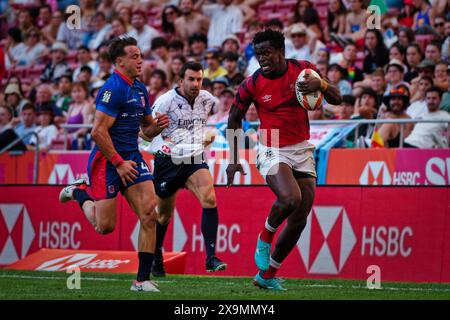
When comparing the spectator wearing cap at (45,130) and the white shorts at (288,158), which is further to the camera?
the spectator wearing cap at (45,130)

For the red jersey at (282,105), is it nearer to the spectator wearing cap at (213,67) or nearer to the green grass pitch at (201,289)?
the green grass pitch at (201,289)

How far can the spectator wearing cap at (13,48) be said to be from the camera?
25500mm

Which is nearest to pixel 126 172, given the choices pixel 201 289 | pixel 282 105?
pixel 201 289

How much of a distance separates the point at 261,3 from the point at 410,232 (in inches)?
349

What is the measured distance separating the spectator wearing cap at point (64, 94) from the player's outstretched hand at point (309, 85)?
11622 millimetres

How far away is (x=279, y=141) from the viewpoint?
10555 mm

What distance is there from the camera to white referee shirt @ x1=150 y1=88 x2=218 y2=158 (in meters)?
13.2

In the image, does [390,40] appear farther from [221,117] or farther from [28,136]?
[28,136]

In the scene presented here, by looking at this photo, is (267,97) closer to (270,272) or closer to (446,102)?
(270,272)

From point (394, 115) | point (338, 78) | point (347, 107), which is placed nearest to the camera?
point (394, 115)

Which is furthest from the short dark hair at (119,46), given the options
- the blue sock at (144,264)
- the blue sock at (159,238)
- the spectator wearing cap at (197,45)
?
the spectator wearing cap at (197,45)

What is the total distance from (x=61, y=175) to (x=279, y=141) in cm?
856

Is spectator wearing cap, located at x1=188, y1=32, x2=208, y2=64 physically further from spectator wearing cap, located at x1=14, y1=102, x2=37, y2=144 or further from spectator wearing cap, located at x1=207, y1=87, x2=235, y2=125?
spectator wearing cap, located at x1=14, y1=102, x2=37, y2=144
